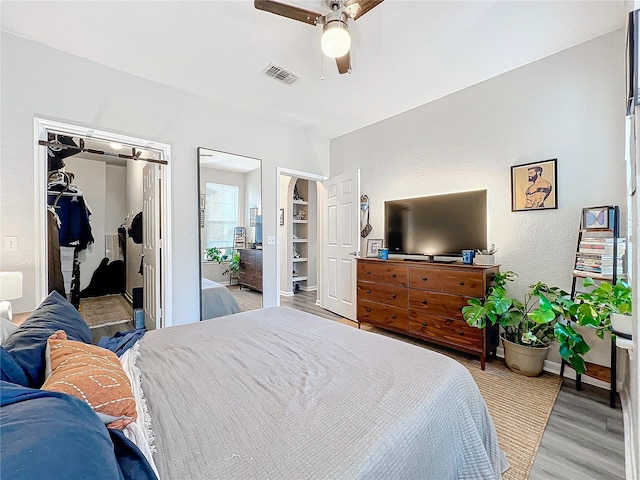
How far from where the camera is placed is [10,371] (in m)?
0.78

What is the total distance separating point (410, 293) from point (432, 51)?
230cm

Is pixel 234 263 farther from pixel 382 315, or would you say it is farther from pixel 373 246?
pixel 382 315

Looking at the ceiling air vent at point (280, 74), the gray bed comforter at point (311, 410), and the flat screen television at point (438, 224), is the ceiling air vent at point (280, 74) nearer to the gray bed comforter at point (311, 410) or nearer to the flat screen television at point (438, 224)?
the flat screen television at point (438, 224)

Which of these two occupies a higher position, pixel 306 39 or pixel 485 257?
pixel 306 39

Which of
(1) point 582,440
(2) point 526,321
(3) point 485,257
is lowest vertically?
(1) point 582,440

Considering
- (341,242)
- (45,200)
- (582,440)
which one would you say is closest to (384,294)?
(341,242)

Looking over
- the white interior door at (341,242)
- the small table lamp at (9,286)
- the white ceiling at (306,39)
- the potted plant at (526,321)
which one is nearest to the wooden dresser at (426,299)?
the potted plant at (526,321)

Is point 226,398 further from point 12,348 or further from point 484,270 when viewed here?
point 484,270

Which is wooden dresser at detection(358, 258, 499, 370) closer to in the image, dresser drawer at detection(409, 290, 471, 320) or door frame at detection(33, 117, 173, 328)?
dresser drawer at detection(409, 290, 471, 320)

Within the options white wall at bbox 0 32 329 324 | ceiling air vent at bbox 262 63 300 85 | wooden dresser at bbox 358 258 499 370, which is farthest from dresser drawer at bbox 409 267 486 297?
ceiling air vent at bbox 262 63 300 85

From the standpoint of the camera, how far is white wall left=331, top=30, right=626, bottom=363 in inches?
88.7

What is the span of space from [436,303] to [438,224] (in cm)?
90

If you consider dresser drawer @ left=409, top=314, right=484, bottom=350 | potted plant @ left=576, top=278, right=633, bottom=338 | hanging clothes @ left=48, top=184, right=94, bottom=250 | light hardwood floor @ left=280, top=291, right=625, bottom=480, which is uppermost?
hanging clothes @ left=48, top=184, right=94, bottom=250

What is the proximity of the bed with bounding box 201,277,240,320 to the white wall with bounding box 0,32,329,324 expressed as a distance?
0.11 m
